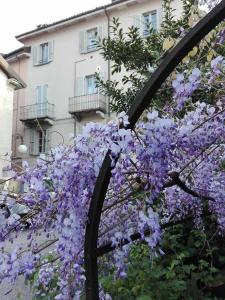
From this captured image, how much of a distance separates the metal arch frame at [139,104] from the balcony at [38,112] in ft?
69.7

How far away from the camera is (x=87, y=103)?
21.7 m

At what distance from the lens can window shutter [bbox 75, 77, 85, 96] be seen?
22109 millimetres

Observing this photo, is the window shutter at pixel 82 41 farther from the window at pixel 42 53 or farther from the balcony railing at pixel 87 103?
the balcony railing at pixel 87 103

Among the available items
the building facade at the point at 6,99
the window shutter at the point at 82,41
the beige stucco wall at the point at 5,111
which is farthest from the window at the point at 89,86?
the beige stucco wall at the point at 5,111

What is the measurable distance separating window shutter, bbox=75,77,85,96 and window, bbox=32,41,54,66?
7.80 feet

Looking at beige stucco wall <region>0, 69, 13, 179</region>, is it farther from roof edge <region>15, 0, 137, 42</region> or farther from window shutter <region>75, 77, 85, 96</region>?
roof edge <region>15, 0, 137, 42</region>

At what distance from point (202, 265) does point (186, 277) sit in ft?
0.36

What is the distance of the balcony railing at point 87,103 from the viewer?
2148cm

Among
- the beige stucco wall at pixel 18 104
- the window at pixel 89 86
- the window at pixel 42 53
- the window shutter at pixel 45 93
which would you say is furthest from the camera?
the beige stucco wall at pixel 18 104

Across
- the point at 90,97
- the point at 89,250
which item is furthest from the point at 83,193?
the point at 90,97

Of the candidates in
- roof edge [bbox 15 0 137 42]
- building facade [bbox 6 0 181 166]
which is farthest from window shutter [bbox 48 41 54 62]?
roof edge [bbox 15 0 137 42]

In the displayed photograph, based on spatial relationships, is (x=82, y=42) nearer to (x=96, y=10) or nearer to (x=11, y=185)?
(x=96, y=10)

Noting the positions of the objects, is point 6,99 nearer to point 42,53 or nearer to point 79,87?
point 79,87

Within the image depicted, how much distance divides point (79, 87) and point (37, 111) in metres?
2.67
